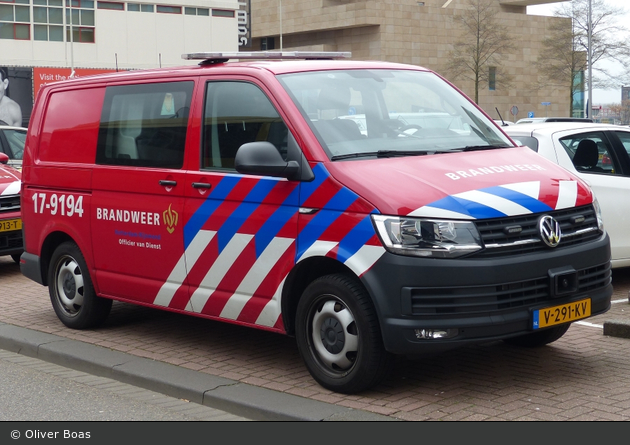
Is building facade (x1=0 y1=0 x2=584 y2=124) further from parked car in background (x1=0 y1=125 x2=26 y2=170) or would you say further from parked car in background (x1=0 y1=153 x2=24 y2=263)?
parked car in background (x1=0 y1=153 x2=24 y2=263)

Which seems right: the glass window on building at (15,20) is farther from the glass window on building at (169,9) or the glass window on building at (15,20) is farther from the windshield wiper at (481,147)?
the windshield wiper at (481,147)

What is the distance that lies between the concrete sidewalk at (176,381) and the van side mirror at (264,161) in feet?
4.33

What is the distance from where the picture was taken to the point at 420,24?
79.8 m

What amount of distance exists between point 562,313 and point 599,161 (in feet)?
12.7

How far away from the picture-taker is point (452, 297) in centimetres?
507

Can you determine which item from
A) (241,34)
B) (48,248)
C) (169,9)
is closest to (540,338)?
(48,248)

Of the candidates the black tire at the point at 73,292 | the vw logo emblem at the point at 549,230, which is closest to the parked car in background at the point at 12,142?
the black tire at the point at 73,292

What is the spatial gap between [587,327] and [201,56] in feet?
11.8

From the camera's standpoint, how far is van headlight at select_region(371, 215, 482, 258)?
505 cm

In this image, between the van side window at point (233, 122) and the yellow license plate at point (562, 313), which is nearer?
the yellow license plate at point (562, 313)

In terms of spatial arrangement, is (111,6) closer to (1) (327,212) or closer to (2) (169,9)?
(2) (169,9)

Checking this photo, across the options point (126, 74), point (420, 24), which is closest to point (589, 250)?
point (126, 74)

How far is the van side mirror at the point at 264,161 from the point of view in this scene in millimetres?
5598

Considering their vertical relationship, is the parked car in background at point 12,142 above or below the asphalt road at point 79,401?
above
